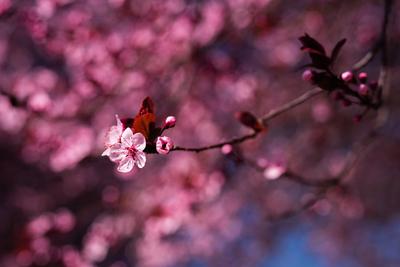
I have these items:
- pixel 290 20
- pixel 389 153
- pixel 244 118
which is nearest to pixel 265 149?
pixel 389 153

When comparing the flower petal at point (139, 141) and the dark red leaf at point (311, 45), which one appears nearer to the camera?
the flower petal at point (139, 141)

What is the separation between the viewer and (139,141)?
4.78 feet

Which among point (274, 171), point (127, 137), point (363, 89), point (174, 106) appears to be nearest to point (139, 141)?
point (127, 137)

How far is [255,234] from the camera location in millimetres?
8266

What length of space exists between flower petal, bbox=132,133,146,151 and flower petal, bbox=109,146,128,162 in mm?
62

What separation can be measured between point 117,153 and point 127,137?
0.29 ft

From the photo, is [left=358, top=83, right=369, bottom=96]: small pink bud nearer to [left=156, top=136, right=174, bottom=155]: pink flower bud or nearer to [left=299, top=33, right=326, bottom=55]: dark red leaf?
[left=299, top=33, right=326, bottom=55]: dark red leaf

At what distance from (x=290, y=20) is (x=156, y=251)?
4686 millimetres

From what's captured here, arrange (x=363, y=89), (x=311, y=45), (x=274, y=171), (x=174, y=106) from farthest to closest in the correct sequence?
(x=174, y=106)
(x=274, y=171)
(x=363, y=89)
(x=311, y=45)

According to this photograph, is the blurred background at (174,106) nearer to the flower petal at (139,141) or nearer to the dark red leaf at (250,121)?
the dark red leaf at (250,121)

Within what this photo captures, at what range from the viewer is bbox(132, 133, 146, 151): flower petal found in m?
1.45

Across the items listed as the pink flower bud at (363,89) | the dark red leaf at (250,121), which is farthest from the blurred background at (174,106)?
the pink flower bud at (363,89)

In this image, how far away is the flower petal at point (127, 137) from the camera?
1.46 metres

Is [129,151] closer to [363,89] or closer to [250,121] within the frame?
[250,121]
